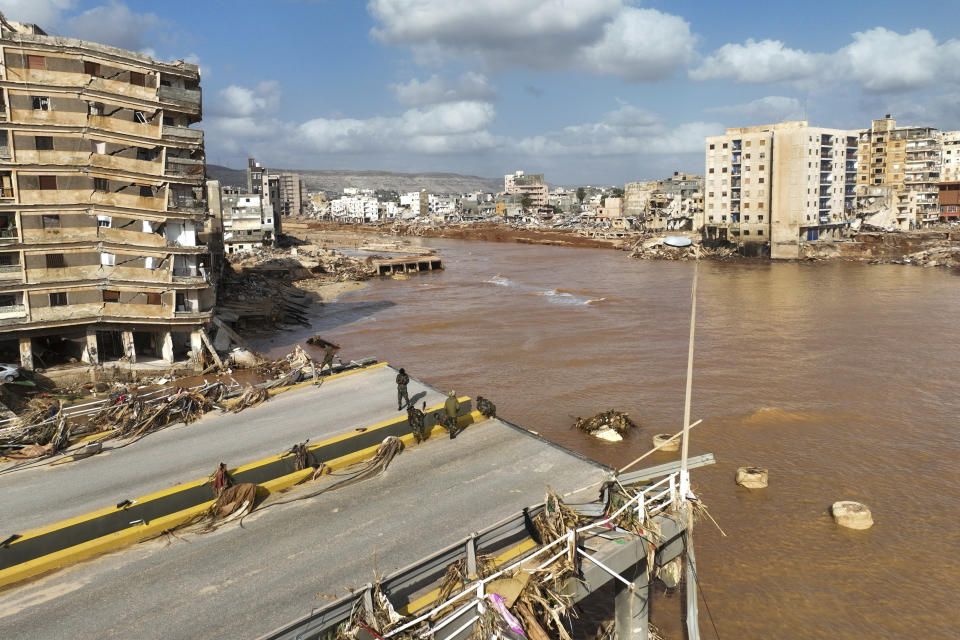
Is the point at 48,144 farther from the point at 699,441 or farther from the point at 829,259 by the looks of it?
the point at 829,259

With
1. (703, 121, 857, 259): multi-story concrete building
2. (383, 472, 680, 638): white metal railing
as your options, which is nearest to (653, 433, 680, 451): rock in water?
(383, 472, 680, 638): white metal railing

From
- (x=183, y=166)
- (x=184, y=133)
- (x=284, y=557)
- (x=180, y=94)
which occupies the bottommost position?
(x=284, y=557)

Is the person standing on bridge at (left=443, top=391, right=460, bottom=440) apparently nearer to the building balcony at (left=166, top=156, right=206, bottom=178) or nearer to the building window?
the building balcony at (left=166, top=156, right=206, bottom=178)

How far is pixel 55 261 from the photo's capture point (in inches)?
978

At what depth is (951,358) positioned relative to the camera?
32.0 m

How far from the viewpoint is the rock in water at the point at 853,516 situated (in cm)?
1593

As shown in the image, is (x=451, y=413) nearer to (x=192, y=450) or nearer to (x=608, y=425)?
(x=192, y=450)

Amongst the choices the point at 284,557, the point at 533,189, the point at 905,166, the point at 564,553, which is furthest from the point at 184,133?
the point at 533,189

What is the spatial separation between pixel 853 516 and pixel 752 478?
2743mm

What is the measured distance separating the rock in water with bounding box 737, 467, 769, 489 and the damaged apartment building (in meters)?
22.2

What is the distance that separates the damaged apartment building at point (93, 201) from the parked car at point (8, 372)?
1.00m

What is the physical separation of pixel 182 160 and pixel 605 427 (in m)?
20.7

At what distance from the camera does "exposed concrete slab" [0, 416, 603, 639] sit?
8.17 meters

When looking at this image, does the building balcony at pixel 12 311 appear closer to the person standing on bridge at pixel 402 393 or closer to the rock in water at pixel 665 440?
the person standing on bridge at pixel 402 393
